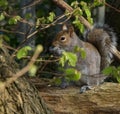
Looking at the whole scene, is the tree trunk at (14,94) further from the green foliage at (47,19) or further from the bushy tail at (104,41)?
the bushy tail at (104,41)

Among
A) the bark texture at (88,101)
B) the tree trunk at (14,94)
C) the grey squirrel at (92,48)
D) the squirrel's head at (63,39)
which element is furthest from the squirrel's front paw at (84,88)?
the tree trunk at (14,94)

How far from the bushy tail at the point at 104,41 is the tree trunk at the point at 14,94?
5.77 feet

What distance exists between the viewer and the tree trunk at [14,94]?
197 centimetres

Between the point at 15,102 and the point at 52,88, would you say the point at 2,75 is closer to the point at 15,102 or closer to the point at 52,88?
the point at 15,102

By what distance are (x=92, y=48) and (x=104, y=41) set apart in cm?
14

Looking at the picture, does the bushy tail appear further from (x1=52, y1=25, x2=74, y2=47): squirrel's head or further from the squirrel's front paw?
the squirrel's front paw

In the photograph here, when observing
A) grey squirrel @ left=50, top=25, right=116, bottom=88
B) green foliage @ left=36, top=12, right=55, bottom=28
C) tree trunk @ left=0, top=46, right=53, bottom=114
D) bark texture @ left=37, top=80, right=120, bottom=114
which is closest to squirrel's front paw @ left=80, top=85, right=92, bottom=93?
bark texture @ left=37, top=80, right=120, bottom=114

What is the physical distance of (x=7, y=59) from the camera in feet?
6.79

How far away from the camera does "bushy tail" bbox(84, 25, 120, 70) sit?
12.6 ft

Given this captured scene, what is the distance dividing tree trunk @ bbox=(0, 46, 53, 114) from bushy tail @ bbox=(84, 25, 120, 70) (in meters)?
1.76

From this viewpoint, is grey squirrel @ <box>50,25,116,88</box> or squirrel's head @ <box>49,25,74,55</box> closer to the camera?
squirrel's head @ <box>49,25,74,55</box>

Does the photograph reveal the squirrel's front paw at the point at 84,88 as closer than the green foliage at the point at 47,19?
No

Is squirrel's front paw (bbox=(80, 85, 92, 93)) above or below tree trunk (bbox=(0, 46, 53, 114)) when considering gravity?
below

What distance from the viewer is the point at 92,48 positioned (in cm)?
397
